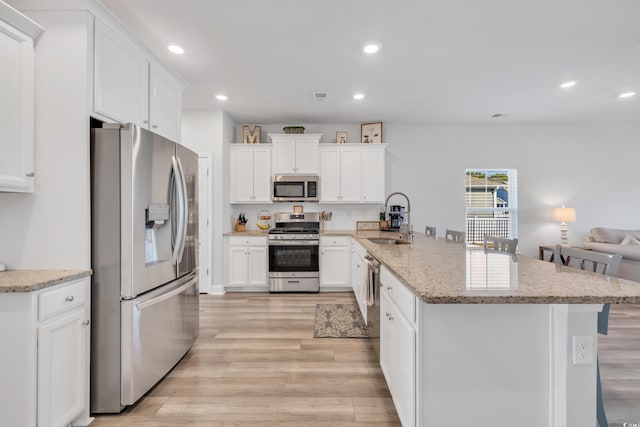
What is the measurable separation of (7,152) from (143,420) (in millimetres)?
1721

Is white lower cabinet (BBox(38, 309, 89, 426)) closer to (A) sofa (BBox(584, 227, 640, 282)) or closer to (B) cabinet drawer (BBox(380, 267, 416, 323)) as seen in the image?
(B) cabinet drawer (BBox(380, 267, 416, 323))

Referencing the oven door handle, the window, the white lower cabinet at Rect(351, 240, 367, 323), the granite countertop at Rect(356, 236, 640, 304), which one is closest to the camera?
the granite countertop at Rect(356, 236, 640, 304)

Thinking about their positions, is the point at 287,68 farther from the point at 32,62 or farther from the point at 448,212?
the point at 448,212

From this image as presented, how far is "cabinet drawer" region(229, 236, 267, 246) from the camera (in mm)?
4488

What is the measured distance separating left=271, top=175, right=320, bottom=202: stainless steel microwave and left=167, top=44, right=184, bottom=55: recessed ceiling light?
223 centimetres

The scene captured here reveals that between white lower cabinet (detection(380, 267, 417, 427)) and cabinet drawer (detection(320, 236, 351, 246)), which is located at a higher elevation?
cabinet drawer (detection(320, 236, 351, 246))

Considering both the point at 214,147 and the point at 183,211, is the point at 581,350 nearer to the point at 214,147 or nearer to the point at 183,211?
the point at 183,211

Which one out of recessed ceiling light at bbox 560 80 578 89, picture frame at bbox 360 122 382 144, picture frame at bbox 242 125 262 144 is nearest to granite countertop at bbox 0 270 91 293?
picture frame at bbox 242 125 262 144

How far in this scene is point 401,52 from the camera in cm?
278

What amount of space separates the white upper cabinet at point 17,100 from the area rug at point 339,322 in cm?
252

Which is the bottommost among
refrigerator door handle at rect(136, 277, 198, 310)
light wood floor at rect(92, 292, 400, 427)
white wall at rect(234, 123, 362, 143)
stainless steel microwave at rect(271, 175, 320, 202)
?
light wood floor at rect(92, 292, 400, 427)

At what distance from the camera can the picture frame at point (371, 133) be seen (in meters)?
4.88

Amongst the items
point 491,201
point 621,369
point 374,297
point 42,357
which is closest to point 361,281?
point 374,297

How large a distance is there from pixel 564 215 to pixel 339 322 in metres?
4.25
